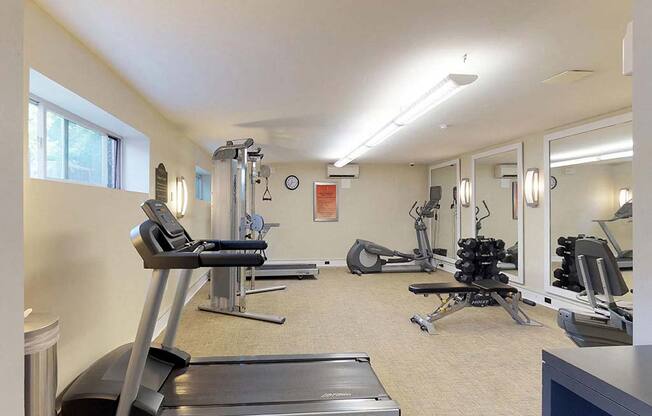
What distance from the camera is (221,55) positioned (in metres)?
2.48

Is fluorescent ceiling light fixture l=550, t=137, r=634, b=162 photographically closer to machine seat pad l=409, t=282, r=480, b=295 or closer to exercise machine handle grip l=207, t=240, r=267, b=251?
machine seat pad l=409, t=282, r=480, b=295

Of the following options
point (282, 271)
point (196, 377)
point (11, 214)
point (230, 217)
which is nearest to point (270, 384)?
point (196, 377)

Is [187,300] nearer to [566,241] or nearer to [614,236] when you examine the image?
[566,241]

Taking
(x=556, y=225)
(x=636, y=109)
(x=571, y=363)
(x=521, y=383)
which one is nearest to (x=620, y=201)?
(x=556, y=225)

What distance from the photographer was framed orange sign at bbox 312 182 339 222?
27.7 ft

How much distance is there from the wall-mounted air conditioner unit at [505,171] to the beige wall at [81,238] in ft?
17.2

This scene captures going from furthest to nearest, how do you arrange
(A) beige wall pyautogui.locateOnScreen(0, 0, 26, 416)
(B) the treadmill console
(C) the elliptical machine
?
(C) the elliptical machine
(B) the treadmill console
(A) beige wall pyautogui.locateOnScreen(0, 0, 26, 416)

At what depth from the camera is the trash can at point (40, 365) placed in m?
1.53

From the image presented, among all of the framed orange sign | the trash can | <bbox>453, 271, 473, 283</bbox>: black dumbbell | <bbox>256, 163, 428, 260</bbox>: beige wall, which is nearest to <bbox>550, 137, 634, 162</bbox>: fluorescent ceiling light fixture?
<bbox>453, 271, 473, 283</bbox>: black dumbbell

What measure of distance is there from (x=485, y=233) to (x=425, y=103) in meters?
4.26

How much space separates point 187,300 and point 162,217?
3286mm

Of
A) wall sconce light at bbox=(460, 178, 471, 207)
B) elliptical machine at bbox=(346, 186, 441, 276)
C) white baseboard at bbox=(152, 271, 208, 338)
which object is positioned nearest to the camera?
white baseboard at bbox=(152, 271, 208, 338)

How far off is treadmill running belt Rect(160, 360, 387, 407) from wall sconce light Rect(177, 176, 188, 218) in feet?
8.11

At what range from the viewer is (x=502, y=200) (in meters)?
6.47
